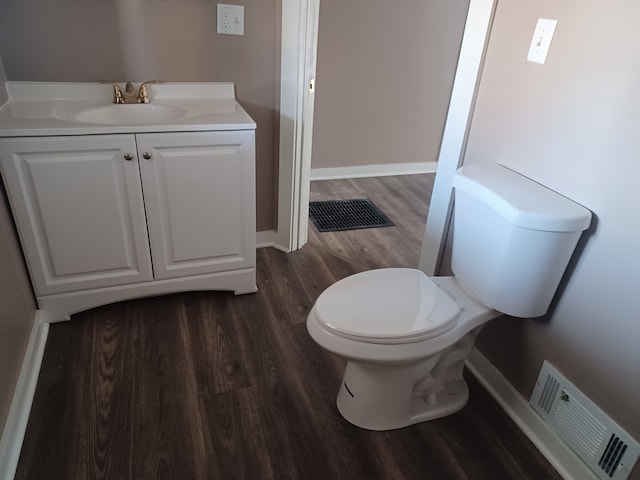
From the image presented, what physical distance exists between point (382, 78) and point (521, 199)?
2.28 m

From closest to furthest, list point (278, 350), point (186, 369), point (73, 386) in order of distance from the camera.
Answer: point (73, 386) → point (186, 369) → point (278, 350)

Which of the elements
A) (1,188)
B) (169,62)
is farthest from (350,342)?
(169,62)

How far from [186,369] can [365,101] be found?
2378 millimetres

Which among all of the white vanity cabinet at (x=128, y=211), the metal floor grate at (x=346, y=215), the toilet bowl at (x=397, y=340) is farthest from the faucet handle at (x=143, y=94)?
the metal floor grate at (x=346, y=215)

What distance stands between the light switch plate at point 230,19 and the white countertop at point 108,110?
225 mm

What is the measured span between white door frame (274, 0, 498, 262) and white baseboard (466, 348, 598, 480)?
420 mm

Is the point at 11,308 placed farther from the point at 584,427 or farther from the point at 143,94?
the point at 584,427

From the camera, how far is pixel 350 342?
50.8 inches

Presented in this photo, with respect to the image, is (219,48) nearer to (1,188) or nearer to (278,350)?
(1,188)

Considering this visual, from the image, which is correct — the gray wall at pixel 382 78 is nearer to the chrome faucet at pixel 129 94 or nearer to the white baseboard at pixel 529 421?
the chrome faucet at pixel 129 94

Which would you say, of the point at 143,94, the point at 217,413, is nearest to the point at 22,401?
the point at 217,413

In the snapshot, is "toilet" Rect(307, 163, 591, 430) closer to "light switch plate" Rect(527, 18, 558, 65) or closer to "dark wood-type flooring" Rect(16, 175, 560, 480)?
"dark wood-type flooring" Rect(16, 175, 560, 480)

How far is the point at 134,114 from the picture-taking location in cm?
193

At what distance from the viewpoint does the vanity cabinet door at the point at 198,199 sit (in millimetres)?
1763
